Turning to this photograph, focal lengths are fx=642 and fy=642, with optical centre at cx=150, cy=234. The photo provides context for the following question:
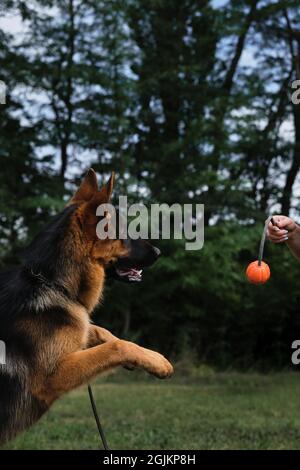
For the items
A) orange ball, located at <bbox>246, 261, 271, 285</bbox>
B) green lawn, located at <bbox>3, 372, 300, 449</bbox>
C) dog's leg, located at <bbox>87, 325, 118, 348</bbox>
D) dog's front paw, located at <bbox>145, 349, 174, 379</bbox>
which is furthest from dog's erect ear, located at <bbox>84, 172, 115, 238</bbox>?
green lawn, located at <bbox>3, 372, 300, 449</bbox>

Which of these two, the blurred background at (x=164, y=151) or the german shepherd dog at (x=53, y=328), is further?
the blurred background at (x=164, y=151)

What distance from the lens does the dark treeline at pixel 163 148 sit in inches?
675

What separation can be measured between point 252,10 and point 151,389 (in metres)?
12.0

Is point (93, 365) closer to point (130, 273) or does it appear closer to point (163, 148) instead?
point (130, 273)

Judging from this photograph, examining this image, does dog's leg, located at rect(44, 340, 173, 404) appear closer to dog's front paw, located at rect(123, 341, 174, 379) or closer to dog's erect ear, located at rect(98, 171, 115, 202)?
dog's front paw, located at rect(123, 341, 174, 379)

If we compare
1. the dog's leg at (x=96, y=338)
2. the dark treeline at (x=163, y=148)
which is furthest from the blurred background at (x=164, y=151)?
the dog's leg at (x=96, y=338)

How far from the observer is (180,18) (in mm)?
Result: 19125

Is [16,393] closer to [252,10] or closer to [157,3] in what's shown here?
[157,3]

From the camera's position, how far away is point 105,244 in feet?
13.4

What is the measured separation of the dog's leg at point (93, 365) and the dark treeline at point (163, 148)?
12526 mm

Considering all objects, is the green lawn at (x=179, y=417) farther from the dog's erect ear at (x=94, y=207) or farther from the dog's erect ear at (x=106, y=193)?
the dog's erect ear at (x=106, y=193)

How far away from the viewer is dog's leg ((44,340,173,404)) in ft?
12.3
